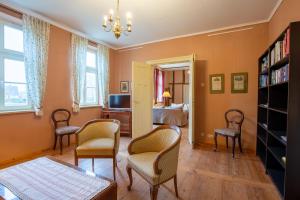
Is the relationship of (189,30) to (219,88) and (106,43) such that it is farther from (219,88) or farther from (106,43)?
(106,43)

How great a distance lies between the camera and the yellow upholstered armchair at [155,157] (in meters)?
1.65

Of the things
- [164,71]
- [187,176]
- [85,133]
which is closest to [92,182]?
[85,133]

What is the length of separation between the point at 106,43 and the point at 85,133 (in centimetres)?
319

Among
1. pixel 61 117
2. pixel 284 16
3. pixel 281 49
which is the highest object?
pixel 284 16

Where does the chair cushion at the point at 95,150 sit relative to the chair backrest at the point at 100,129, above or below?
below

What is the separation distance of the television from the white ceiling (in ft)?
5.76

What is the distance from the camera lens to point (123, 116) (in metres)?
4.82

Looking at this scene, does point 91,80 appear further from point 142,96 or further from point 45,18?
point 45,18

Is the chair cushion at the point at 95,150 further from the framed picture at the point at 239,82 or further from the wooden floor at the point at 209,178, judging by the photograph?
the framed picture at the point at 239,82

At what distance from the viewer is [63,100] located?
148 inches

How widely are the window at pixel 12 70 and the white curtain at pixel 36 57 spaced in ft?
0.44

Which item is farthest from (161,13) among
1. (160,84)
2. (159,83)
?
(160,84)

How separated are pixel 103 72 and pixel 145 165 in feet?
A: 12.0

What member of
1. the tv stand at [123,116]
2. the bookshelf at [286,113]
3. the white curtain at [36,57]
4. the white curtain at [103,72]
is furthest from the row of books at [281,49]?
the white curtain at [103,72]
